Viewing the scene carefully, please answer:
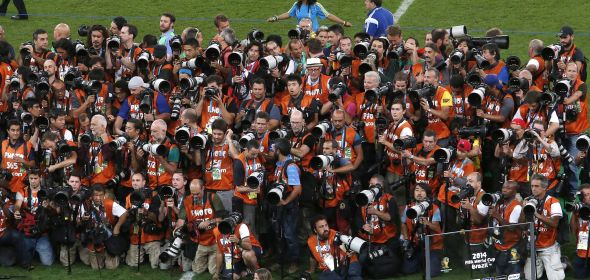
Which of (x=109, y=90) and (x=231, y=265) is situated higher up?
(x=109, y=90)

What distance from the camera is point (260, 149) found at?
48.4 ft

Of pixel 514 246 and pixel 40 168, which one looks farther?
pixel 40 168

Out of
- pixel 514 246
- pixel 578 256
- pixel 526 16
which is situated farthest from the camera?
pixel 526 16

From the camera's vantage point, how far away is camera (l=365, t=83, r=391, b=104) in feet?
49.4

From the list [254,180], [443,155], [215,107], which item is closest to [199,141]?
[254,180]

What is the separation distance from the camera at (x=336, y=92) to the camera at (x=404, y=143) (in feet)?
3.00

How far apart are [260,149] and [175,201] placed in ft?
3.57

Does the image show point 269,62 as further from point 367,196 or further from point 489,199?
point 489,199

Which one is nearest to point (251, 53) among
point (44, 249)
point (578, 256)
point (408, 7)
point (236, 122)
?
point (236, 122)

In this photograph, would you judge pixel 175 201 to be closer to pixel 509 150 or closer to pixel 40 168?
pixel 40 168

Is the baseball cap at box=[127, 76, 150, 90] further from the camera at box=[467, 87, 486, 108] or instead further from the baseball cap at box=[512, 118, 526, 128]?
the baseball cap at box=[512, 118, 526, 128]

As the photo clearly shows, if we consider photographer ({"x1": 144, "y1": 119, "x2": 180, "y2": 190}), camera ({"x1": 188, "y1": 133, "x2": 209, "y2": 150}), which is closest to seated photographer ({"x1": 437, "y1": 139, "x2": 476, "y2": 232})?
camera ({"x1": 188, "y1": 133, "x2": 209, "y2": 150})

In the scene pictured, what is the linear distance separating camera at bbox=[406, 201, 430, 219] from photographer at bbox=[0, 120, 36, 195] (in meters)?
4.38

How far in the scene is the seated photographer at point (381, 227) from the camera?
14.4m
